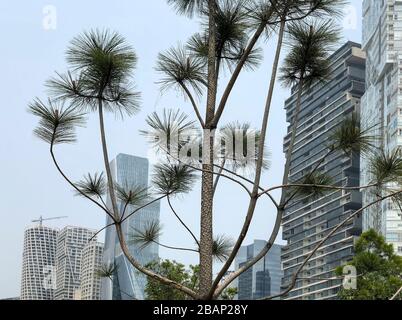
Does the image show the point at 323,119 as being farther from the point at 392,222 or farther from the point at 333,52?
the point at 333,52

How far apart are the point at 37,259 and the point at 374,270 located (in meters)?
17.9

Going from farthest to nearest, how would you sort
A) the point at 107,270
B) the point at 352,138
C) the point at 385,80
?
the point at 385,80, the point at 107,270, the point at 352,138

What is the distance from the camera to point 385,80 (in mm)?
37906

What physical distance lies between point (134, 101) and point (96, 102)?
0.18m

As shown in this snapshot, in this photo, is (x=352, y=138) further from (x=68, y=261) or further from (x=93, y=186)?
(x=68, y=261)

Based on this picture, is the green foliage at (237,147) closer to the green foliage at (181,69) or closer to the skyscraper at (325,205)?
the green foliage at (181,69)

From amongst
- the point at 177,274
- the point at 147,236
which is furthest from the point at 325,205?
the point at 147,236

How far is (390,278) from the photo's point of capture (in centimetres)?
1009

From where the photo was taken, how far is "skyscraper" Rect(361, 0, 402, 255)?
34.7 metres

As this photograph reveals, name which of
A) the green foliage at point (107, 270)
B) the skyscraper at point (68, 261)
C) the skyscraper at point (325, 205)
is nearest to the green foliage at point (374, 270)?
the green foliage at point (107, 270)

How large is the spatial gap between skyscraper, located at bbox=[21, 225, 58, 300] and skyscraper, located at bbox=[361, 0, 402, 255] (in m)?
15.4

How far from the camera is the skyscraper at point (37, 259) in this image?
71.1 feet

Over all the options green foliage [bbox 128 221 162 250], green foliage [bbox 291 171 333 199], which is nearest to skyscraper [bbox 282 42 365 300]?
green foliage [bbox 128 221 162 250]
